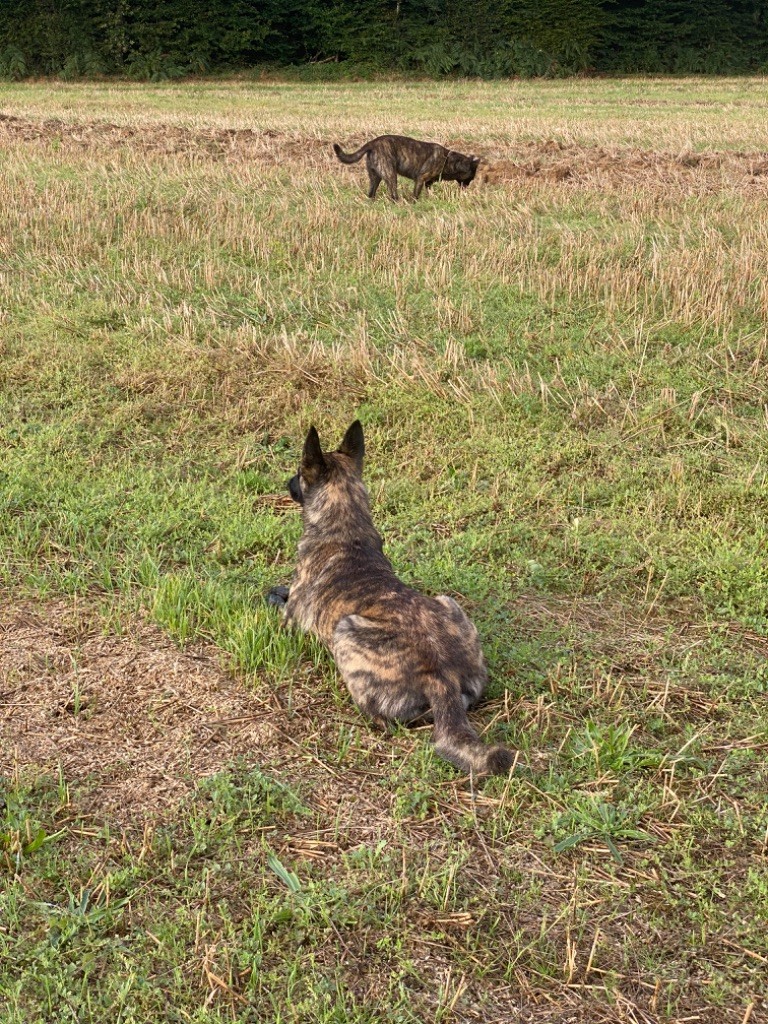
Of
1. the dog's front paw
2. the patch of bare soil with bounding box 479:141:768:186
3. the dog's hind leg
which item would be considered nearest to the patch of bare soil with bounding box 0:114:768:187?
the patch of bare soil with bounding box 479:141:768:186

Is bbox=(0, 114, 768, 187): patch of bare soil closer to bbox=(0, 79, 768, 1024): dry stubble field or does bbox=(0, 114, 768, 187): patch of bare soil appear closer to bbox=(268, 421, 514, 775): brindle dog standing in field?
bbox=(0, 79, 768, 1024): dry stubble field

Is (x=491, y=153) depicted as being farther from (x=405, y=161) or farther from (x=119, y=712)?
(x=119, y=712)

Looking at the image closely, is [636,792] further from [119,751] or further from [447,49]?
[447,49]

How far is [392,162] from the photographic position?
14344 millimetres

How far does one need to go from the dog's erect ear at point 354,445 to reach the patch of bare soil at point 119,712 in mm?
1184

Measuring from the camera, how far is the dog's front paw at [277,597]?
16.5 ft

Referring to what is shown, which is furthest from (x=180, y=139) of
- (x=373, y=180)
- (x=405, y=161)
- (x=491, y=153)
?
(x=405, y=161)

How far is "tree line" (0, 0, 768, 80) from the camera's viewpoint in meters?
40.4

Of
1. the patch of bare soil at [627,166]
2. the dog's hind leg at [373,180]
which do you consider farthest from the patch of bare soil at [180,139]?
the patch of bare soil at [627,166]

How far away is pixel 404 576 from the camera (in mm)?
5484

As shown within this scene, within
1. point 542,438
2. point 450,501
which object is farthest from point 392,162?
point 450,501

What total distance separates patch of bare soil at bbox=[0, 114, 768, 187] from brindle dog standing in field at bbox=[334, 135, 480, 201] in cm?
118

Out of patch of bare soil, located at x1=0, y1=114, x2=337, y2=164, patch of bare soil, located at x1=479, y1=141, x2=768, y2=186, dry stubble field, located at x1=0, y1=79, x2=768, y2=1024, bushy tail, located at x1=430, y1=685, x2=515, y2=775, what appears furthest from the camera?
patch of bare soil, located at x1=0, y1=114, x2=337, y2=164

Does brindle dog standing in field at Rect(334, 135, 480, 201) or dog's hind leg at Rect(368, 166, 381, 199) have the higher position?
brindle dog standing in field at Rect(334, 135, 480, 201)
